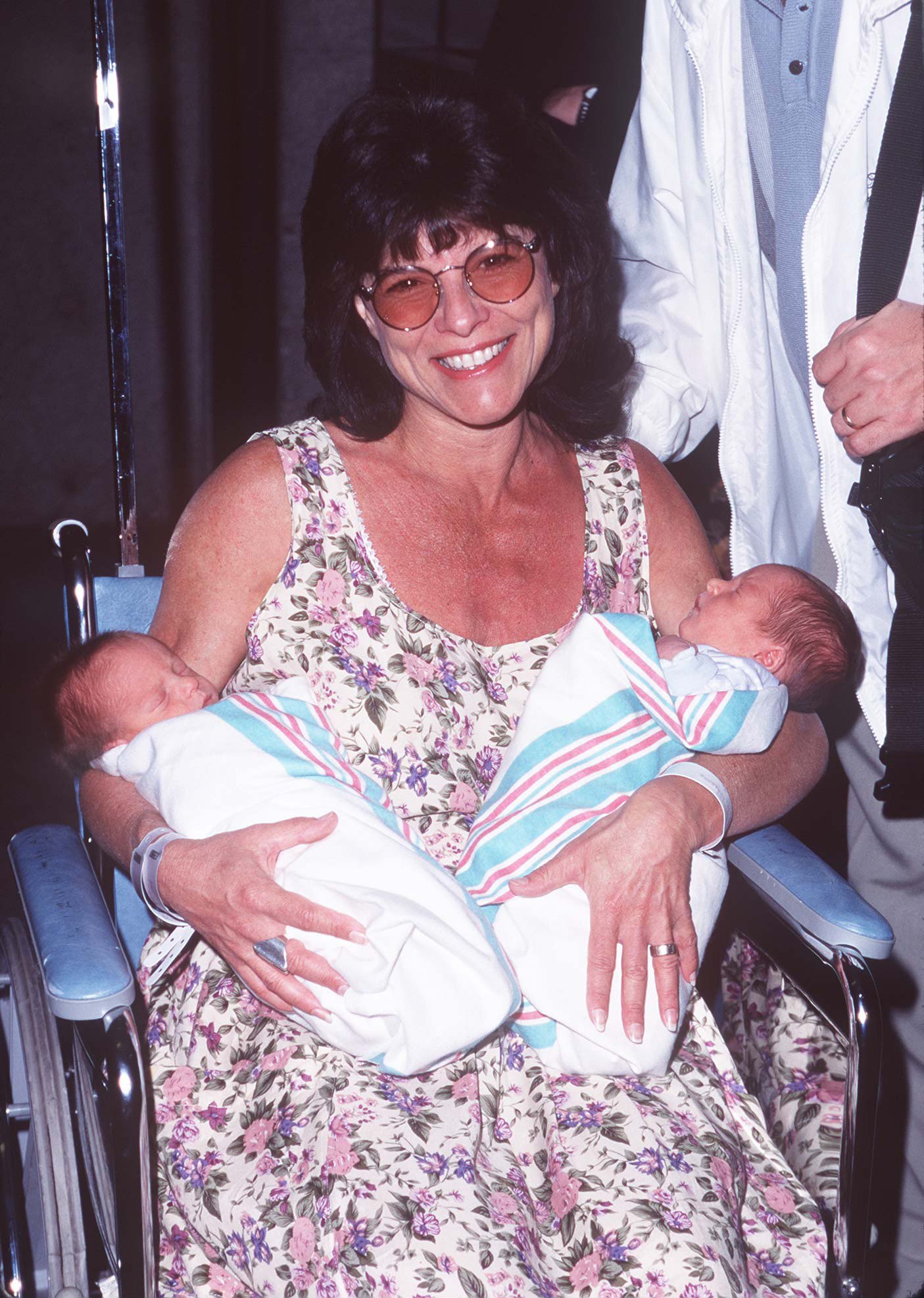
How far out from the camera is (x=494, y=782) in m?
1.85

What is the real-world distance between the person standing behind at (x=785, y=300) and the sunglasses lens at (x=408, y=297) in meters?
0.62

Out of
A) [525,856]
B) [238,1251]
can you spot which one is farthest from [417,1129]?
[525,856]

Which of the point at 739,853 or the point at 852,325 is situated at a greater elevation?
the point at 852,325

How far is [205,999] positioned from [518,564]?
0.90 m

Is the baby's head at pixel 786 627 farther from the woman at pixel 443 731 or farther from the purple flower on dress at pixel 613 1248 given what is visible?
the purple flower on dress at pixel 613 1248

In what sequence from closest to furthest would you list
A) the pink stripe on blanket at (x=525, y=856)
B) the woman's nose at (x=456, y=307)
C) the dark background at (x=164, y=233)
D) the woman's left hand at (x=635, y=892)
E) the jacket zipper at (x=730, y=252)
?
the woman's left hand at (x=635, y=892) → the pink stripe on blanket at (x=525, y=856) → the woman's nose at (x=456, y=307) → the jacket zipper at (x=730, y=252) → the dark background at (x=164, y=233)

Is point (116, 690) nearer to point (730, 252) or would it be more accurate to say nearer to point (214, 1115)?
point (214, 1115)

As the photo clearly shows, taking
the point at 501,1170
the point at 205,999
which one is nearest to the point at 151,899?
the point at 205,999

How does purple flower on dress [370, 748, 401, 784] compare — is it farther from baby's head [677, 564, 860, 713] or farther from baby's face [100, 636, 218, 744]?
baby's head [677, 564, 860, 713]

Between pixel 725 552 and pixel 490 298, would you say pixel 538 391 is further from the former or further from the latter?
pixel 725 552

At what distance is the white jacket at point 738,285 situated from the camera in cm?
199

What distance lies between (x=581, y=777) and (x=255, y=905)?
0.50 m

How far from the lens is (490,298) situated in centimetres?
196

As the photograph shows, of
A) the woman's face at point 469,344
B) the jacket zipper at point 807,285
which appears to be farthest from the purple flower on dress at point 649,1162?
the woman's face at point 469,344
